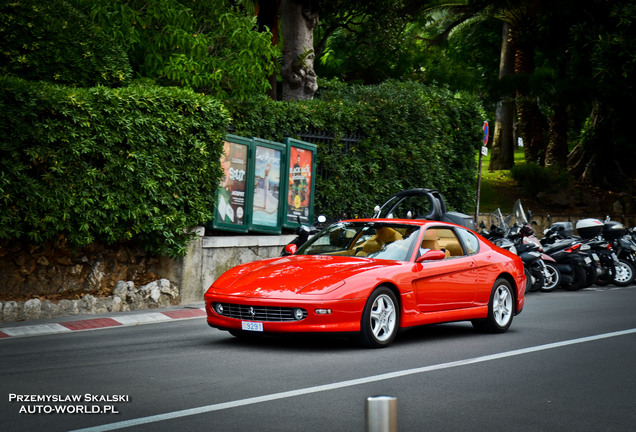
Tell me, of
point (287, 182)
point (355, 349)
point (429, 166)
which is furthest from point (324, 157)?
point (355, 349)

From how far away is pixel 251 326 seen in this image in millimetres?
9062

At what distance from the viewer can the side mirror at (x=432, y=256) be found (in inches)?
388

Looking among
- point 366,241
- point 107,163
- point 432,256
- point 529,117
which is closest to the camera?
point 432,256

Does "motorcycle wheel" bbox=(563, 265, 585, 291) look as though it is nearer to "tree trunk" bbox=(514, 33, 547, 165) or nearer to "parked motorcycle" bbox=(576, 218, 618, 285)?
"parked motorcycle" bbox=(576, 218, 618, 285)

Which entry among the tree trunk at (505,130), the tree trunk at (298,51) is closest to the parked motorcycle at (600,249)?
the tree trunk at (298,51)

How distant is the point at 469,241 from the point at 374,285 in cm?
239

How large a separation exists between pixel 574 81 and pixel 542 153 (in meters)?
5.09

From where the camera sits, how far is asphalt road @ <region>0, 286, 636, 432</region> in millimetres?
6094

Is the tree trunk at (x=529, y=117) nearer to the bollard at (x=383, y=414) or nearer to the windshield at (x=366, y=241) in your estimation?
the windshield at (x=366, y=241)

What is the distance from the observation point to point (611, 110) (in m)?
33.9

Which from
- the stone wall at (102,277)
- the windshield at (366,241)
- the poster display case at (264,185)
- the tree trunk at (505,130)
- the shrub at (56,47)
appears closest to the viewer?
the windshield at (366,241)

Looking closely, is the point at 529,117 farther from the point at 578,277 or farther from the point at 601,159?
the point at 578,277

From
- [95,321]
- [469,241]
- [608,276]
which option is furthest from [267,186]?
[608,276]

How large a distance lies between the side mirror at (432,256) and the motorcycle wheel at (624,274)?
11.3 metres
